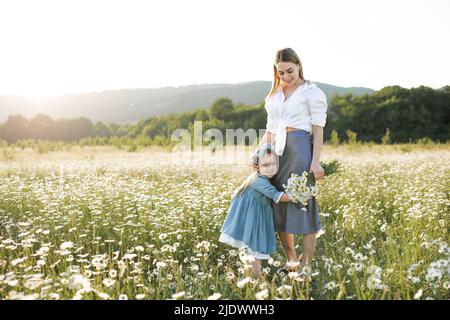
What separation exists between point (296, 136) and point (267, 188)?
528 millimetres

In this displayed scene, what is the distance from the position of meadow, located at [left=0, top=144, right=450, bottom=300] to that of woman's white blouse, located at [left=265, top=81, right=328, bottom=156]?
1114 millimetres

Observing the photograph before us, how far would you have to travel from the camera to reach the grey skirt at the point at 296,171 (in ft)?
13.3

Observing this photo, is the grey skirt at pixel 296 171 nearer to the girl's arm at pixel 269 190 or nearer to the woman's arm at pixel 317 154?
the woman's arm at pixel 317 154

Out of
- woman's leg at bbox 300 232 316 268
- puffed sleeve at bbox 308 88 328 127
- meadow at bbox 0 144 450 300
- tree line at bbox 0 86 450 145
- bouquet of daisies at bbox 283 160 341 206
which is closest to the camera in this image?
meadow at bbox 0 144 450 300

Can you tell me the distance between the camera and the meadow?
3408 mm

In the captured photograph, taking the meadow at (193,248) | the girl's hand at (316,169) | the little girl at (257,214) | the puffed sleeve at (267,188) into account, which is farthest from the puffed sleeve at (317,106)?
the meadow at (193,248)

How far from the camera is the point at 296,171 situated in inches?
159

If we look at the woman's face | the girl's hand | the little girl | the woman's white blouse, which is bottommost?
the little girl

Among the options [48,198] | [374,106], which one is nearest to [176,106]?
[374,106]

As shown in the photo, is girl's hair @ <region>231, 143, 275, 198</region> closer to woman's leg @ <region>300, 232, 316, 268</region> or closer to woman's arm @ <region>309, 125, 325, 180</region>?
woman's arm @ <region>309, 125, 325, 180</region>

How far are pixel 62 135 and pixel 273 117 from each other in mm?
45608

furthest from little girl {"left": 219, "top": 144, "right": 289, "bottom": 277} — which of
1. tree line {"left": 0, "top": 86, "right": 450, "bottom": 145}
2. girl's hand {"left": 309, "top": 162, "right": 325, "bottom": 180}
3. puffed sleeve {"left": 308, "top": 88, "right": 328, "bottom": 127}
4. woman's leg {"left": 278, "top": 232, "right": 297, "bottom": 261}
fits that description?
tree line {"left": 0, "top": 86, "right": 450, "bottom": 145}
